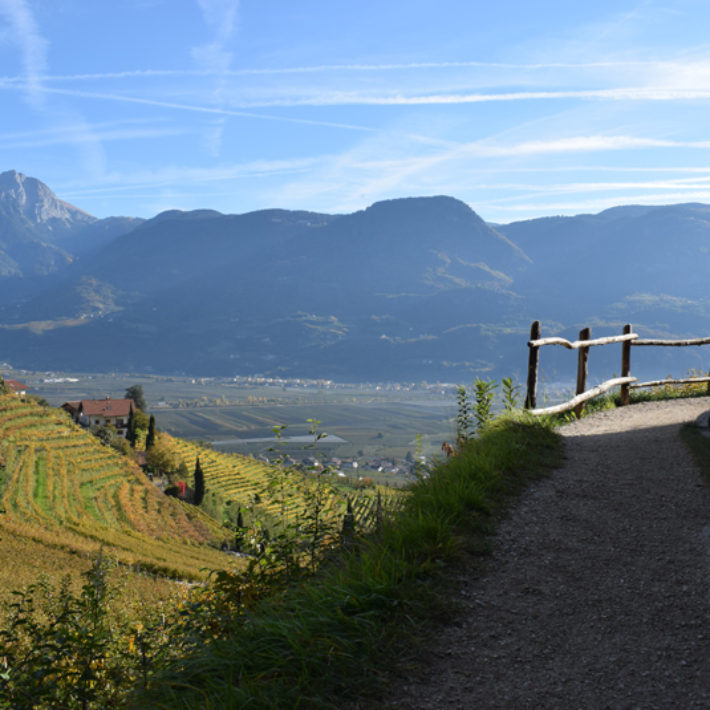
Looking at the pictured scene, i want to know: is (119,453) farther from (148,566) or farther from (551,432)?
(551,432)

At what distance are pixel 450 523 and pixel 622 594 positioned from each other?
1.44 meters

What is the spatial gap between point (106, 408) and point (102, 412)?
5.50 feet

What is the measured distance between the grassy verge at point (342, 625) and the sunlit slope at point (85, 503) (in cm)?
4886

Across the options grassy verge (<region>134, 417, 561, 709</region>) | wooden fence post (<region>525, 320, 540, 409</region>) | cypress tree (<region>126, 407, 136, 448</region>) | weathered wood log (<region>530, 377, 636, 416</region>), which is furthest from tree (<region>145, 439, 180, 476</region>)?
grassy verge (<region>134, 417, 561, 709</region>)

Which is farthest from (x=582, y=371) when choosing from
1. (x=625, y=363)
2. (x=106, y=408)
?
(x=106, y=408)

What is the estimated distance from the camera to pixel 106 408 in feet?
390

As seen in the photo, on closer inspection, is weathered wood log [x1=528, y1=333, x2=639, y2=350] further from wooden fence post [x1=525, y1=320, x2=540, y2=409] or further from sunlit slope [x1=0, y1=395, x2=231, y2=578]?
sunlit slope [x1=0, y1=395, x2=231, y2=578]

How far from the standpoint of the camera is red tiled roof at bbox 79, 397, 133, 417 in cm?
11712

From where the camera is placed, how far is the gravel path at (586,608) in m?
3.31

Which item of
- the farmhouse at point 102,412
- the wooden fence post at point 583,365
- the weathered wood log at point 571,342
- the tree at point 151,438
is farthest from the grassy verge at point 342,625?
the farmhouse at point 102,412

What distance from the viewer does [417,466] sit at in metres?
7.03

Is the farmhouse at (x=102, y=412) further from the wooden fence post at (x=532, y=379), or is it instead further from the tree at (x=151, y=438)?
the wooden fence post at (x=532, y=379)

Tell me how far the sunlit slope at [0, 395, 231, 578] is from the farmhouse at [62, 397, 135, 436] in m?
16.6

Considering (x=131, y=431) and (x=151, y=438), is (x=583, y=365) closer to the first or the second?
(x=151, y=438)
